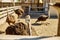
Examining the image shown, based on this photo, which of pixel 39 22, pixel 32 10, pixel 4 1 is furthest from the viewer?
pixel 4 1

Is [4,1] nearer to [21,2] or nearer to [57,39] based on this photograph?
[21,2]

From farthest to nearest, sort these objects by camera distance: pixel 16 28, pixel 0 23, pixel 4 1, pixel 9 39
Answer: pixel 4 1
pixel 0 23
pixel 16 28
pixel 9 39

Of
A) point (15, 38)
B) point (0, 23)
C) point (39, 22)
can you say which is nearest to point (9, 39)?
point (15, 38)

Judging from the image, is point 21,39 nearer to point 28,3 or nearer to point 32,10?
point 32,10

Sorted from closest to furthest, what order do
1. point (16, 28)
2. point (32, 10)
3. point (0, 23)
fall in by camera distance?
point (16, 28), point (0, 23), point (32, 10)

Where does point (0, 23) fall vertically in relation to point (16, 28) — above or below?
below

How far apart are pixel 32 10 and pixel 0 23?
8755 mm

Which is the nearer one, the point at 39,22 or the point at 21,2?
the point at 39,22

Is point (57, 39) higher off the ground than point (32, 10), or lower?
higher

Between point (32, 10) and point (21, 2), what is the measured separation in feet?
7.15

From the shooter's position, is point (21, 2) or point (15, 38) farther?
point (21, 2)

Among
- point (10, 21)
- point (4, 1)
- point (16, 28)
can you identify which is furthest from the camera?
point (4, 1)

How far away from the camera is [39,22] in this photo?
979cm

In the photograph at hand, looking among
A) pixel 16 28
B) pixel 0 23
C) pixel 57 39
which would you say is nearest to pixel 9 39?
pixel 57 39
